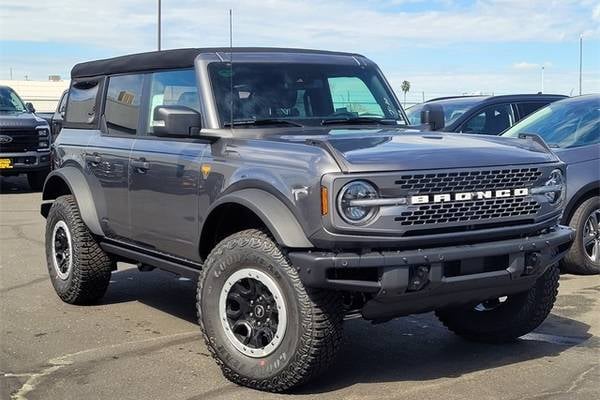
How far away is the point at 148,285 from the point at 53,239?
3.53 ft

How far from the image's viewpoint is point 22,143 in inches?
604

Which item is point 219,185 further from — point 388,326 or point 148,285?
point 148,285

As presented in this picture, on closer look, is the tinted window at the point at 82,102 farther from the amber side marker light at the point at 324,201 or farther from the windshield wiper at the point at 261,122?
the amber side marker light at the point at 324,201

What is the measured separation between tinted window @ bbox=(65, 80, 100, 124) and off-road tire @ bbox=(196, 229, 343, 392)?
2.55 meters

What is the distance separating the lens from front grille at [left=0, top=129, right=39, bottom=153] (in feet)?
49.7

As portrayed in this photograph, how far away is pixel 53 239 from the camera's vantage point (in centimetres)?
676

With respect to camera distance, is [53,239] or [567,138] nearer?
[53,239]

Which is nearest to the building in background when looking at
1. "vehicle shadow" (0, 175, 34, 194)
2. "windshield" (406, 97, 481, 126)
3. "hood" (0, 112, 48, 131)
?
"vehicle shadow" (0, 175, 34, 194)

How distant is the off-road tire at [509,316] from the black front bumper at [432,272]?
1.80ft

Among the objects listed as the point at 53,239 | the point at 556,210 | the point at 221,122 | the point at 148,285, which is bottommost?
the point at 148,285

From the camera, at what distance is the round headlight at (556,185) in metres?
4.68

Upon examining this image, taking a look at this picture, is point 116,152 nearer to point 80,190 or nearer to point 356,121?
point 80,190

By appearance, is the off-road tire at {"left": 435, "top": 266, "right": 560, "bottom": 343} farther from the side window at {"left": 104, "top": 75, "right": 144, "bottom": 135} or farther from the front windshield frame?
the side window at {"left": 104, "top": 75, "right": 144, "bottom": 135}

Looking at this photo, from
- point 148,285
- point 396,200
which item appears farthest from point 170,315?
point 396,200
